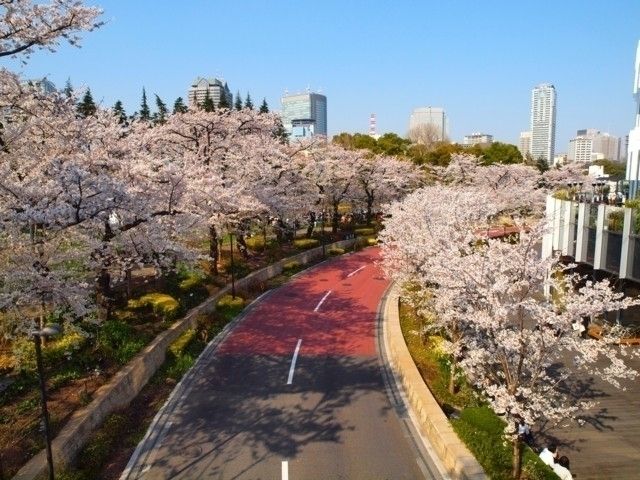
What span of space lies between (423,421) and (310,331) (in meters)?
9.38

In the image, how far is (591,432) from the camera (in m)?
13.7

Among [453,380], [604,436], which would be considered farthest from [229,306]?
[604,436]

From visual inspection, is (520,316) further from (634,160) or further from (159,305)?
(634,160)

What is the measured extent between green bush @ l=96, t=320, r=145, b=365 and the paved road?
2.21 meters

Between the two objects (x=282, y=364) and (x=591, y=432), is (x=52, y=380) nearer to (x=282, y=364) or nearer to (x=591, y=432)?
(x=282, y=364)

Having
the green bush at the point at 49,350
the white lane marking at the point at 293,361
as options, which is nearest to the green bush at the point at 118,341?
the green bush at the point at 49,350

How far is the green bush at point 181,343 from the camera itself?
18.8 m

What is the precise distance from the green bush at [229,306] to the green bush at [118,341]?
6041 mm

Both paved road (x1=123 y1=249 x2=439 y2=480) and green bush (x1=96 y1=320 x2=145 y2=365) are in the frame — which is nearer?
paved road (x1=123 y1=249 x2=439 y2=480)

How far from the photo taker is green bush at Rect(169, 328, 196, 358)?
61.6ft

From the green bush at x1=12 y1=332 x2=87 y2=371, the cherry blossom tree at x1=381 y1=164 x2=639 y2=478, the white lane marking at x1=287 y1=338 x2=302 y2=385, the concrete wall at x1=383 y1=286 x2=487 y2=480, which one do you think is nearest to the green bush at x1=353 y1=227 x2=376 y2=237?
the concrete wall at x1=383 y1=286 x2=487 y2=480

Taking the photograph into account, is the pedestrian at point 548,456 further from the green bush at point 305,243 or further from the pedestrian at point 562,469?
the green bush at point 305,243

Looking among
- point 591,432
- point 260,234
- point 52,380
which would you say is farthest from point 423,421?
point 260,234

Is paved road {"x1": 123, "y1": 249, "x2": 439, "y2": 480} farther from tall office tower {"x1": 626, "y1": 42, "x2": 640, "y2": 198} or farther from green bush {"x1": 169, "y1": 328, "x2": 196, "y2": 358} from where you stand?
tall office tower {"x1": 626, "y1": 42, "x2": 640, "y2": 198}
